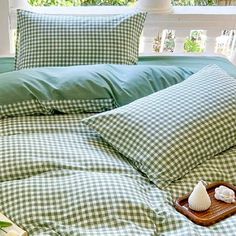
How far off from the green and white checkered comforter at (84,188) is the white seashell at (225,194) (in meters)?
0.07

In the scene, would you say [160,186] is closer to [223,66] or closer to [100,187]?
[100,187]

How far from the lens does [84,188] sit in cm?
122

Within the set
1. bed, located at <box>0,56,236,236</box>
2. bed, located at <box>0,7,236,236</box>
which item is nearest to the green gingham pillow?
bed, located at <box>0,7,236,236</box>

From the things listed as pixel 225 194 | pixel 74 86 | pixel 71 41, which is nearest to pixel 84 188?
pixel 225 194

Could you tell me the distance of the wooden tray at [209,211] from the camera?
119 centimetres

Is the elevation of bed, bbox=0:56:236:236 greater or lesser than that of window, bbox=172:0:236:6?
lesser

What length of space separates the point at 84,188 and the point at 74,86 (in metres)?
0.52

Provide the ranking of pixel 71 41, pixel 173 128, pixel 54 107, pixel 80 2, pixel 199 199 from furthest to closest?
pixel 80 2, pixel 71 41, pixel 54 107, pixel 173 128, pixel 199 199

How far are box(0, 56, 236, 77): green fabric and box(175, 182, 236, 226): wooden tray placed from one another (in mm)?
896

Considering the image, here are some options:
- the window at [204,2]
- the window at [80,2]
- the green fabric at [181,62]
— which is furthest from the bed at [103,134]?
the window at [204,2]

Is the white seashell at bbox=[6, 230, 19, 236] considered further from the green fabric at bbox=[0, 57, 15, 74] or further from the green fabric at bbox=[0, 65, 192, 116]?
the green fabric at bbox=[0, 57, 15, 74]

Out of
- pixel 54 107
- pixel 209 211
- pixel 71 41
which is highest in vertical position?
pixel 71 41

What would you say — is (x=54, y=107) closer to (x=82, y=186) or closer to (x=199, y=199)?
(x=82, y=186)

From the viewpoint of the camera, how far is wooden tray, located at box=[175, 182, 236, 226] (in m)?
1.19
